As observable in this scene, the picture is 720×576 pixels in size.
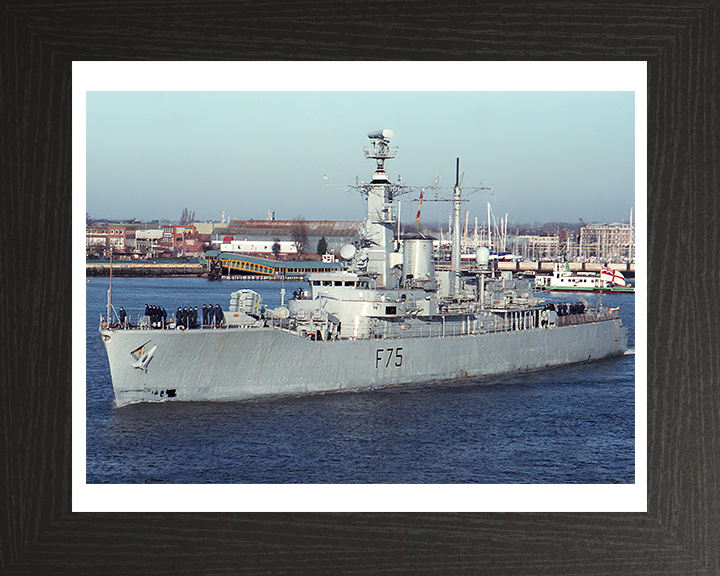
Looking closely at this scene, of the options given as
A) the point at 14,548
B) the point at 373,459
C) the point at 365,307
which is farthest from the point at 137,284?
the point at 14,548

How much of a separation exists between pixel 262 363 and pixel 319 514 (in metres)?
8.83

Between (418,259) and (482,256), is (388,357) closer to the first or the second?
(418,259)

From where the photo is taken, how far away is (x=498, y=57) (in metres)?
7.27

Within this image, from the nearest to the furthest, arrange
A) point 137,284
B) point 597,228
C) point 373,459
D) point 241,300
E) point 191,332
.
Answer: point 373,459 < point 191,332 < point 241,300 < point 597,228 < point 137,284

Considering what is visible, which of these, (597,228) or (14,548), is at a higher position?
(597,228)

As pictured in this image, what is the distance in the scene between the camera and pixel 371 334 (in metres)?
18.1

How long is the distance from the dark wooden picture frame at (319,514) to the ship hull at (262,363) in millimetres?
7935

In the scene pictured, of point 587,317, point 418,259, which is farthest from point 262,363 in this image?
point 587,317

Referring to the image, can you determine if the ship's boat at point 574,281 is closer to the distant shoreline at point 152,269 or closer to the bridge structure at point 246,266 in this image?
the bridge structure at point 246,266

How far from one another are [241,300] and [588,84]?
1054cm

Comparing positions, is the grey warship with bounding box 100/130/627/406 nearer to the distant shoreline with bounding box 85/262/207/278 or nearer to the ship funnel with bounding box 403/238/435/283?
the ship funnel with bounding box 403/238/435/283

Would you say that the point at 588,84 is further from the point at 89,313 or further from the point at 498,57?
the point at 89,313

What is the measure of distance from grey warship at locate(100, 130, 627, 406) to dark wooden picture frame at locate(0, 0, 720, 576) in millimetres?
7655

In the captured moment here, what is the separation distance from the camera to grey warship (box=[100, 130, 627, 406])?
1531 cm
